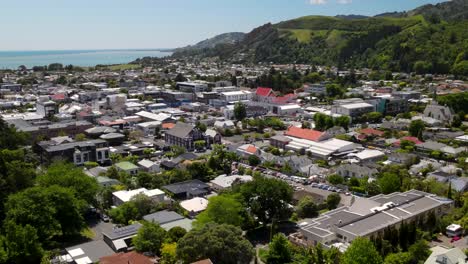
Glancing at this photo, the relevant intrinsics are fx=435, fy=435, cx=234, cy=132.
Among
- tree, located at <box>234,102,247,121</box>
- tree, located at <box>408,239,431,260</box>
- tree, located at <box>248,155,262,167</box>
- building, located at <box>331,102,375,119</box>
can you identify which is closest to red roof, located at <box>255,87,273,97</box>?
tree, located at <box>234,102,247,121</box>

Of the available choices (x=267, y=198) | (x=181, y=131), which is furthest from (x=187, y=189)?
(x=181, y=131)

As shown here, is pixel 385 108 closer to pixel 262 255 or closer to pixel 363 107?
pixel 363 107

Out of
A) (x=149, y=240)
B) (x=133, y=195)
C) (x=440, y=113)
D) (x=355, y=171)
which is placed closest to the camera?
(x=149, y=240)

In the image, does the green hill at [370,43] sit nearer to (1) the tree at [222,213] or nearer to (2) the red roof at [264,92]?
(2) the red roof at [264,92]

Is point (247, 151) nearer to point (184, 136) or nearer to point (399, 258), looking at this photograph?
point (184, 136)

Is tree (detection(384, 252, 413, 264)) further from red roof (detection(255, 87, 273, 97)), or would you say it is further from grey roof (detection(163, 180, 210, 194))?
red roof (detection(255, 87, 273, 97))

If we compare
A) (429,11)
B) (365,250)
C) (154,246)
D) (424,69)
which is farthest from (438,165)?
(429,11)
